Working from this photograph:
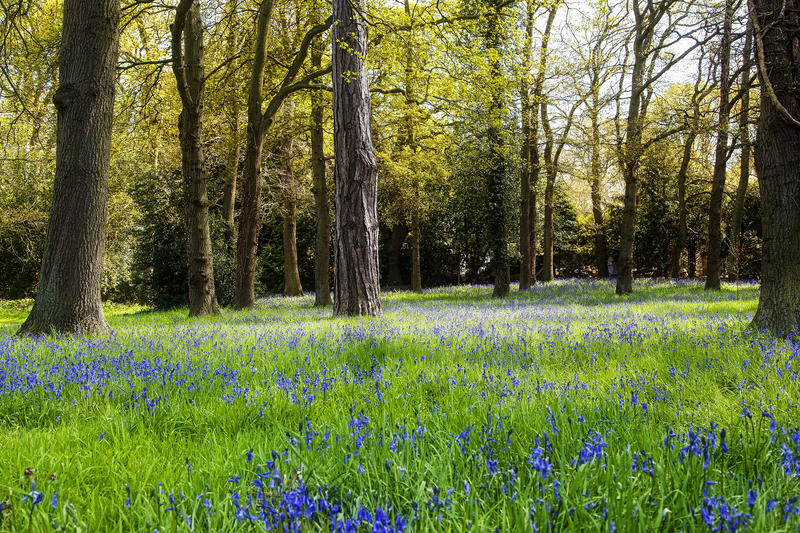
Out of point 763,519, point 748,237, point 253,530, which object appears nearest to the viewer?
point 763,519

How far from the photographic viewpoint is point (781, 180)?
213 inches

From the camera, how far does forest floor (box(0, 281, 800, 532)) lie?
1.50 meters

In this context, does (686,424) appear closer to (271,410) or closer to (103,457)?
(271,410)

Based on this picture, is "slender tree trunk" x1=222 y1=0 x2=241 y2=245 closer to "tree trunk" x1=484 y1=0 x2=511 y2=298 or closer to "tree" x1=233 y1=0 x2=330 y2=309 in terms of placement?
"tree" x1=233 y1=0 x2=330 y2=309

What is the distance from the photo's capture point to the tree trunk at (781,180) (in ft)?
17.3

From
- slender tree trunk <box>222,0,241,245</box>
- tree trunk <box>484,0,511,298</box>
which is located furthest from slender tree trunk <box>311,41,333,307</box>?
tree trunk <box>484,0,511,298</box>

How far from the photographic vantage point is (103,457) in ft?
6.89

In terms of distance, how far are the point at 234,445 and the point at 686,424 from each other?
2461 mm

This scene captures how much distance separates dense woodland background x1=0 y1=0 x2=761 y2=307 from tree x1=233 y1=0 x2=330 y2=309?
0.68 meters

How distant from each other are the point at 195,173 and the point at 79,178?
4595mm

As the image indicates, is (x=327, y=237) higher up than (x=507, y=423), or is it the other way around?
(x=327, y=237)

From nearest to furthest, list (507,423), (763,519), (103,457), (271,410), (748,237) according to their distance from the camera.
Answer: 1. (763,519)
2. (103,457)
3. (507,423)
4. (271,410)
5. (748,237)

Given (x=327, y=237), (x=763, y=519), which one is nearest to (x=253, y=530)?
(x=763, y=519)

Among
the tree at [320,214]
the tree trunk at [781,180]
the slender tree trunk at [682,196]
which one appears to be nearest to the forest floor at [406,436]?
the tree trunk at [781,180]
